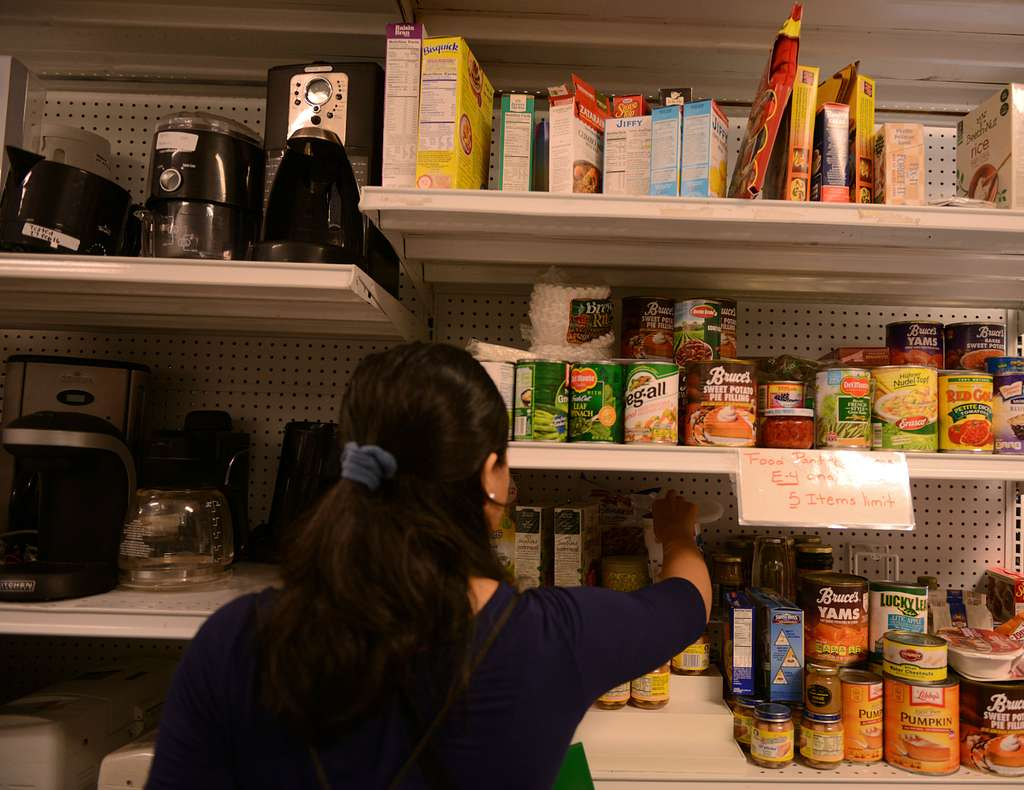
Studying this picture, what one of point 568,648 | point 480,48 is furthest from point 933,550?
point 480,48

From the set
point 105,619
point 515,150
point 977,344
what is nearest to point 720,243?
point 515,150

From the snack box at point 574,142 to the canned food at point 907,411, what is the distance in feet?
2.18

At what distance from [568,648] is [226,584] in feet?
2.94

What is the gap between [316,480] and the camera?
152cm

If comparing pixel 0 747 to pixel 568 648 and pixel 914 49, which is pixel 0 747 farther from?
pixel 914 49

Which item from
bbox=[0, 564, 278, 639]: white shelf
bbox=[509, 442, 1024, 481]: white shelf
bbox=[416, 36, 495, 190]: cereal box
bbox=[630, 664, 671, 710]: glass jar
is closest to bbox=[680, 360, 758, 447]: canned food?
bbox=[509, 442, 1024, 481]: white shelf

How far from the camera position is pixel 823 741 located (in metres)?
1.24

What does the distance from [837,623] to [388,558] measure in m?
0.94

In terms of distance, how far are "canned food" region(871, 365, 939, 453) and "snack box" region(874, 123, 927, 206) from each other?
0.32 meters

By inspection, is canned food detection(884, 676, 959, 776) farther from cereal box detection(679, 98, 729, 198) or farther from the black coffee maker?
the black coffee maker

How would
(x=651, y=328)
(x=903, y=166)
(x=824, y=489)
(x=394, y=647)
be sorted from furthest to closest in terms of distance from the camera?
(x=651, y=328), (x=903, y=166), (x=824, y=489), (x=394, y=647)

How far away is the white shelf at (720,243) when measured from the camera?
121 cm

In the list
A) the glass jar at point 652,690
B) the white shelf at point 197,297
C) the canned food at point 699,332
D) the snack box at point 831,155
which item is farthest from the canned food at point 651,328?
the glass jar at point 652,690

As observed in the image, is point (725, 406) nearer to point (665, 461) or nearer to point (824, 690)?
point (665, 461)
